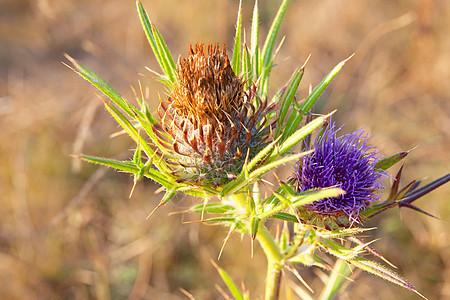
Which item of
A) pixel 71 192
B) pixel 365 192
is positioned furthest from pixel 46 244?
pixel 365 192

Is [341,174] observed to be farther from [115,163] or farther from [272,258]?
[115,163]

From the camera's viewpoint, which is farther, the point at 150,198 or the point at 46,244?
the point at 150,198

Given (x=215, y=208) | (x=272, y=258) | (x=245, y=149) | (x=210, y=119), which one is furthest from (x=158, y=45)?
(x=272, y=258)

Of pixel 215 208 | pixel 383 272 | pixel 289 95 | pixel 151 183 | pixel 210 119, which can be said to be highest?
pixel 151 183

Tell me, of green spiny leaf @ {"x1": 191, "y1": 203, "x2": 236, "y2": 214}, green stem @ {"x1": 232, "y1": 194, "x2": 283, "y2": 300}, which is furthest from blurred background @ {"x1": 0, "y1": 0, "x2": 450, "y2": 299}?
green spiny leaf @ {"x1": 191, "y1": 203, "x2": 236, "y2": 214}

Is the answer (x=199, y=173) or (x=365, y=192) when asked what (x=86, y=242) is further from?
(x=365, y=192)

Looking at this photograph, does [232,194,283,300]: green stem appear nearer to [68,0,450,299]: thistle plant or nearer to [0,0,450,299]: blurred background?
[68,0,450,299]: thistle plant
